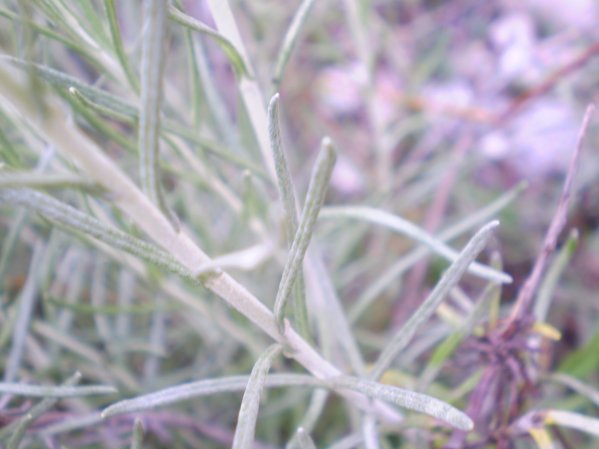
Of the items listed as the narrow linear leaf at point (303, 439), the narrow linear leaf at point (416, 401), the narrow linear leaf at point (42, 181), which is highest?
the narrow linear leaf at point (42, 181)

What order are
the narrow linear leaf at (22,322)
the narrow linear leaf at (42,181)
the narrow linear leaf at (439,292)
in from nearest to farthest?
the narrow linear leaf at (42,181)
the narrow linear leaf at (439,292)
the narrow linear leaf at (22,322)

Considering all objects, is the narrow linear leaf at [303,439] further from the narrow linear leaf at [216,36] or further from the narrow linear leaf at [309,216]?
the narrow linear leaf at [216,36]

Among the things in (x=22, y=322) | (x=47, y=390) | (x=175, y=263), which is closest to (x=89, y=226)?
(x=175, y=263)

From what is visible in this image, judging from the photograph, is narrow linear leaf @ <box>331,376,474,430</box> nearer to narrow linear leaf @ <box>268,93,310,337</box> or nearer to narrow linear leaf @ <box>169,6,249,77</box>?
narrow linear leaf @ <box>268,93,310,337</box>

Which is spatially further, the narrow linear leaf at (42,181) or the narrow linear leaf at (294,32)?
the narrow linear leaf at (294,32)

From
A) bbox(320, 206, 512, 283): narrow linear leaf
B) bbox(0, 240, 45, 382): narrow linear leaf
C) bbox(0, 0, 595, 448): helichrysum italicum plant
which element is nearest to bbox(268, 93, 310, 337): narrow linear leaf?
bbox(0, 0, 595, 448): helichrysum italicum plant

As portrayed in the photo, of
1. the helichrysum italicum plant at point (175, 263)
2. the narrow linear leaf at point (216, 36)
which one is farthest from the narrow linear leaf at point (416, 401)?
the narrow linear leaf at point (216, 36)

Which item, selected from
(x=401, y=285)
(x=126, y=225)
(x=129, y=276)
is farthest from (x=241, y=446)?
(x=401, y=285)
